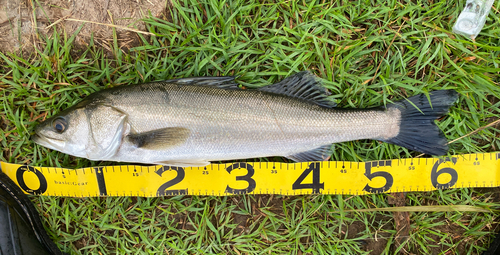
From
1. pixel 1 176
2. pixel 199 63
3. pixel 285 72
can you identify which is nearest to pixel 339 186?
pixel 285 72

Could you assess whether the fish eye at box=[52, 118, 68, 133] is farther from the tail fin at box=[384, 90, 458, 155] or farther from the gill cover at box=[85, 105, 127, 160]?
the tail fin at box=[384, 90, 458, 155]

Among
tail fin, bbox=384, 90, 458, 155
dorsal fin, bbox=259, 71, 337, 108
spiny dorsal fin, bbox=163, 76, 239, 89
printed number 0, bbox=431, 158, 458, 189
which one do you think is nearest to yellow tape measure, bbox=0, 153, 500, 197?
printed number 0, bbox=431, 158, 458, 189

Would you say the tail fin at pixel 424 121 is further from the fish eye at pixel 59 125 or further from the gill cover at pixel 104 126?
the fish eye at pixel 59 125

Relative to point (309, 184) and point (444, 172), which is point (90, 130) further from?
point (444, 172)

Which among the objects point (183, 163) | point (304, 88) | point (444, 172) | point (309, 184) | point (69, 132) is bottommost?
point (309, 184)

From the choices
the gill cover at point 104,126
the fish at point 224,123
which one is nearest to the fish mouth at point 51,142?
the fish at point 224,123

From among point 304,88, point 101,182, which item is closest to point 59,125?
point 101,182

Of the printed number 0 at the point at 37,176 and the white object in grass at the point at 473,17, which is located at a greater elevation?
the white object in grass at the point at 473,17
